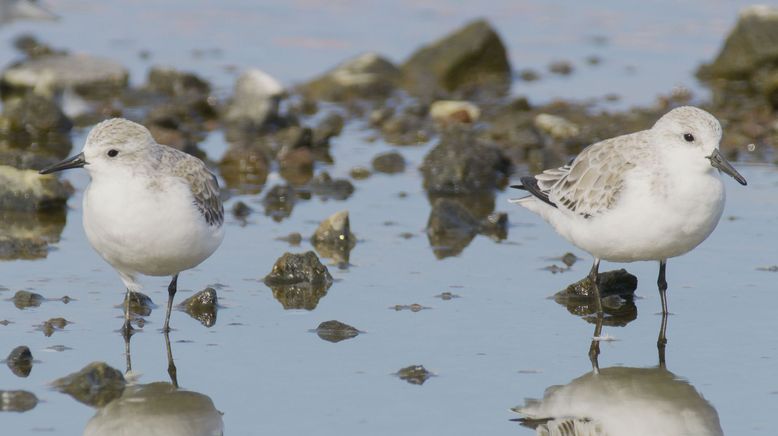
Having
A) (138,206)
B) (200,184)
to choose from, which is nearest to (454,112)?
(200,184)

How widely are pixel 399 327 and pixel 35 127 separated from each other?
7.72 meters

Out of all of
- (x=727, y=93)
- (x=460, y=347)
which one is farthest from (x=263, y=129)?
(x=460, y=347)

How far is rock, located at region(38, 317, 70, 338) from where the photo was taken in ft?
32.1

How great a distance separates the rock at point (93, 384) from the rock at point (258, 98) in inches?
319

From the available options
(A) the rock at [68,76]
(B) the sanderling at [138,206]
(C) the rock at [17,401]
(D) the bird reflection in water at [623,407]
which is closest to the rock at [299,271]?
(B) the sanderling at [138,206]

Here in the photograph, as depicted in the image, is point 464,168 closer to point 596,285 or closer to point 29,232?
point 596,285

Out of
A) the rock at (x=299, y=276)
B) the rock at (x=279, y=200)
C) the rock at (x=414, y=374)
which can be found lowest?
the rock at (x=414, y=374)

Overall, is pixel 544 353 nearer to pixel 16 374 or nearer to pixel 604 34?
pixel 16 374

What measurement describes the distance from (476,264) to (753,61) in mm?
7976

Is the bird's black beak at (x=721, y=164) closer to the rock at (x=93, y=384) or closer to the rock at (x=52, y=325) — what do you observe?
the rock at (x=93, y=384)

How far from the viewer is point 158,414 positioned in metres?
8.44

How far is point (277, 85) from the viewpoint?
1658 centimetres

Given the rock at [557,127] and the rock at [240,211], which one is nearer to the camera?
the rock at [240,211]

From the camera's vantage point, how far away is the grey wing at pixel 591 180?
10.2 m
